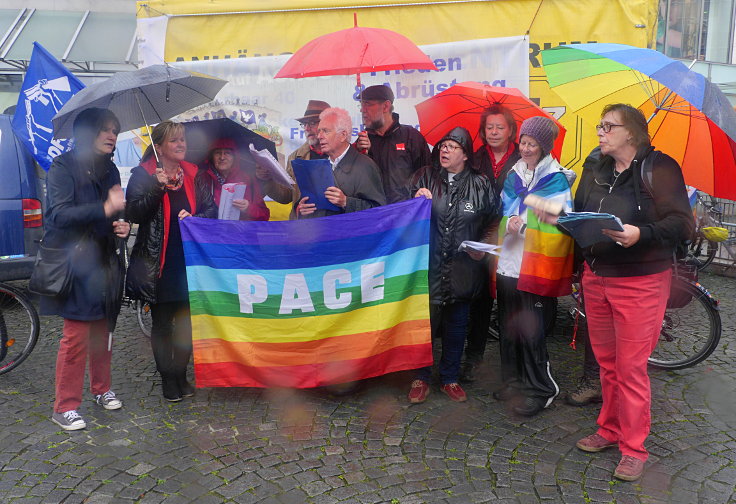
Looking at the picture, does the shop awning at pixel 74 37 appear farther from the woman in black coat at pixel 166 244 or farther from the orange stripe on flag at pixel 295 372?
the orange stripe on flag at pixel 295 372

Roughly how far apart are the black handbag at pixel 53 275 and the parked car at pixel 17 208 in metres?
2.72

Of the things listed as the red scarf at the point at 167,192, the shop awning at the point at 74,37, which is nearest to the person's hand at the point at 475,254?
the red scarf at the point at 167,192

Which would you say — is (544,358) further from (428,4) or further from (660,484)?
(428,4)

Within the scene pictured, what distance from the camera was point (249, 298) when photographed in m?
4.41

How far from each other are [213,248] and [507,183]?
1.98 metres

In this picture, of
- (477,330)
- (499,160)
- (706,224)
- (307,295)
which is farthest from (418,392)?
(706,224)

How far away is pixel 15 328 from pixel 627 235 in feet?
15.0

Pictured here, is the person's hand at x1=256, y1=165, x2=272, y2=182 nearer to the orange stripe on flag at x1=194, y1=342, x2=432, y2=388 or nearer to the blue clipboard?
the blue clipboard

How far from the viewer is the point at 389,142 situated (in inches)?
206

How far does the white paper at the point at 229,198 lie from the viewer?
15.3ft

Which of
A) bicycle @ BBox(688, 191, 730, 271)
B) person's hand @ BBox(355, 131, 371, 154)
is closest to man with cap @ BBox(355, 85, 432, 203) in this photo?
person's hand @ BBox(355, 131, 371, 154)

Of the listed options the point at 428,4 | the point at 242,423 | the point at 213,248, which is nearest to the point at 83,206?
the point at 213,248

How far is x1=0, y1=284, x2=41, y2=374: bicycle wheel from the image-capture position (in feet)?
16.9

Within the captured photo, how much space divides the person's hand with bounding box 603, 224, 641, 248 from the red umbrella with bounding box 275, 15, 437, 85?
6.82 ft
